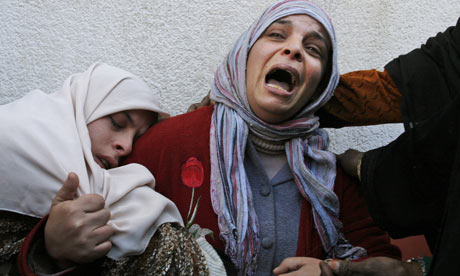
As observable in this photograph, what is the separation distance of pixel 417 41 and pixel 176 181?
1.77 m

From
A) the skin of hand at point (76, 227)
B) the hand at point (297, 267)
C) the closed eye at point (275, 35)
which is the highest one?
the closed eye at point (275, 35)

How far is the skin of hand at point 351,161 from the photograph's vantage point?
6.97 feet

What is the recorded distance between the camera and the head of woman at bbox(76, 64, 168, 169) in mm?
1890

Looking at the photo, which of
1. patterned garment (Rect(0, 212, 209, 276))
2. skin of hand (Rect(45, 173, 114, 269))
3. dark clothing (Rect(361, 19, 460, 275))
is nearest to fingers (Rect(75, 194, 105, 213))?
skin of hand (Rect(45, 173, 114, 269))

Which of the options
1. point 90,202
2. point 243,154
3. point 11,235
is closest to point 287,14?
point 243,154

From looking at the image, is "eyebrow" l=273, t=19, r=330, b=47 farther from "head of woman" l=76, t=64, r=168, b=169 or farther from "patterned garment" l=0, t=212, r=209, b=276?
"patterned garment" l=0, t=212, r=209, b=276

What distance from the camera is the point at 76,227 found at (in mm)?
1500

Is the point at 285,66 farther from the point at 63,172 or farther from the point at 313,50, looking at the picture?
the point at 63,172

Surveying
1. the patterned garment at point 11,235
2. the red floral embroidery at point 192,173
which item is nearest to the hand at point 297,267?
the red floral embroidery at point 192,173

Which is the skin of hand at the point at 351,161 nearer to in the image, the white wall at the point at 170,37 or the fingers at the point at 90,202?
the white wall at the point at 170,37

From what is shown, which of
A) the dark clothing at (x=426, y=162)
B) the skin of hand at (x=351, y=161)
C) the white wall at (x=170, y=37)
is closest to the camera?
the dark clothing at (x=426, y=162)

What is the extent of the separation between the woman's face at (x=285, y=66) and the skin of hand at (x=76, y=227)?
2.74 feet

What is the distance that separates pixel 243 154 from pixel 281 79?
0.38 m

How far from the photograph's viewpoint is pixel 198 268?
1.67 metres
